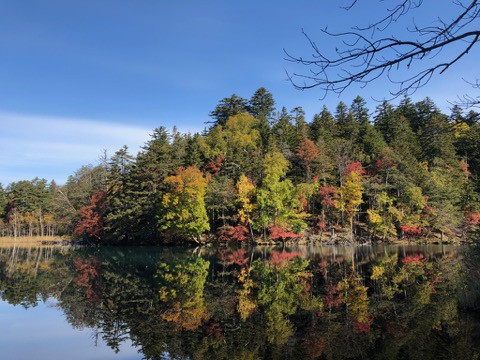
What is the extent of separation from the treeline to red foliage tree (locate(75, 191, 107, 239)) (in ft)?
0.54

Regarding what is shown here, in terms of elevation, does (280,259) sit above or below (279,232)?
below

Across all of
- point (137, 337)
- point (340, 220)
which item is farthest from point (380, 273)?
point (340, 220)

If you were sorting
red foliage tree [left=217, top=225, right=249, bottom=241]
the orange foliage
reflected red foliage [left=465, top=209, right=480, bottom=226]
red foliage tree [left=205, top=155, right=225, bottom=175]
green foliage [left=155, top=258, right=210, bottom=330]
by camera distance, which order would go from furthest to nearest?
red foliage tree [left=205, top=155, right=225, bottom=175] → red foliage tree [left=217, top=225, right=249, bottom=241] → reflected red foliage [left=465, top=209, right=480, bottom=226] → the orange foliage → green foliage [left=155, top=258, right=210, bottom=330]

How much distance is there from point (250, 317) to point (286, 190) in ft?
105

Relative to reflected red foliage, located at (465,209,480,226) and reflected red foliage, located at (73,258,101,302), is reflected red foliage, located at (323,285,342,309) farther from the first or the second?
reflected red foliage, located at (465,209,480,226)

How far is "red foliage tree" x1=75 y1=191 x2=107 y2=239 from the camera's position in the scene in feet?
161

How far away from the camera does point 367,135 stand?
55.3 meters

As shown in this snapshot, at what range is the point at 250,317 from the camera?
10539 millimetres

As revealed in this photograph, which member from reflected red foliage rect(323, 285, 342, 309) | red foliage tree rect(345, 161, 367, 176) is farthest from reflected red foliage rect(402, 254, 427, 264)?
red foliage tree rect(345, 161, 367, 176)

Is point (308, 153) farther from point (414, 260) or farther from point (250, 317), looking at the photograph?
point (250, 317)

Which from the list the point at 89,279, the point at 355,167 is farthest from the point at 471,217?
the point at 89,279

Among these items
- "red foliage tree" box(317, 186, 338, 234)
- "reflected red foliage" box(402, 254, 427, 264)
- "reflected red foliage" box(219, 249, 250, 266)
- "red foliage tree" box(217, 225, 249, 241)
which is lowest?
"reflected red foliage" box(219, 249, 250, 266)

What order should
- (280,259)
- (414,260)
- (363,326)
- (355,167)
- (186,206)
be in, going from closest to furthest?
(363,326), (414,260), (280,259), (186,206), (355,167)

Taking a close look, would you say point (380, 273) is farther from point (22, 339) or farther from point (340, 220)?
point (340, 220)
